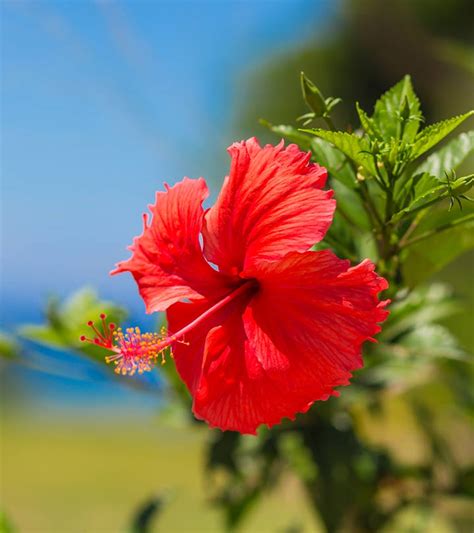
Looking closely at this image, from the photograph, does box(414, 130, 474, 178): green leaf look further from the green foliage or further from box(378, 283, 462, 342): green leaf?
box(378, 283, 462, 342): green leaf

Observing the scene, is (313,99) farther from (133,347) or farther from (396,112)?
(133,347)

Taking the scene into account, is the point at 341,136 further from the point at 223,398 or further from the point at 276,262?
the point at 223,398

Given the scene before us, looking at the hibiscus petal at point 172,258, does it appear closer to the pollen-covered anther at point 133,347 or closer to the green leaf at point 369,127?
the pollen-covered anther at point 133,347

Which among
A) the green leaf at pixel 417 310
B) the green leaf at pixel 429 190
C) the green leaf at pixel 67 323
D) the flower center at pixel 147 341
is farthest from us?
the green leaf at pixel 67 323

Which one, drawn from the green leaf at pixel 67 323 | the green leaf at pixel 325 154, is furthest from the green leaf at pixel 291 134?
the green leaf at pixel 67 323

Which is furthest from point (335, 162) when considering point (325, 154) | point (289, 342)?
point (289, 342)

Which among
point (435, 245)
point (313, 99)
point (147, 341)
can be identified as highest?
point (313, 99)
